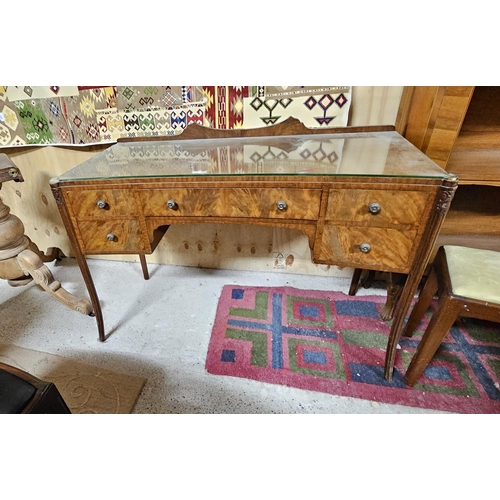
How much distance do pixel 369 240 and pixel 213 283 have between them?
1021 millimetres

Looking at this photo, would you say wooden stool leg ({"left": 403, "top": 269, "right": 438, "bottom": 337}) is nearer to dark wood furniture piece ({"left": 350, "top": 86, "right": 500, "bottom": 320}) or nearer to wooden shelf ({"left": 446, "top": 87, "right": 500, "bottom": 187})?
dark wood furniture piece ({"left": 350, "top": 86, "right": 500, "bottom": 320})

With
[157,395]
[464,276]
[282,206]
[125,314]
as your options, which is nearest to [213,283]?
[125,314]

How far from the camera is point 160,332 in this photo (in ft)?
4.43

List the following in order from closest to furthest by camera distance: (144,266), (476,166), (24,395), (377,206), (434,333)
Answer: (24,395) < (377,206) < (434,333) < (476,166) < (144,266)

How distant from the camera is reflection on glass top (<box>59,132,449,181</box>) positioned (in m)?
0.85

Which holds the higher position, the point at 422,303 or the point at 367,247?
the point at 367,247

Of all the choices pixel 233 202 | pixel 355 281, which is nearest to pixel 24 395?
pixel 233 202

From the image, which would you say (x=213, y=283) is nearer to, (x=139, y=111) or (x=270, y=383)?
(x=270, y=383)

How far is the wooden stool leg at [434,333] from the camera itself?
876 mm

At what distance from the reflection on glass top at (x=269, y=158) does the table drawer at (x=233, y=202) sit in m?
0.06

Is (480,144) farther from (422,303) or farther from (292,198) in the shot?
(292,198)

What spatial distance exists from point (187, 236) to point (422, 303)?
1287 millimetres

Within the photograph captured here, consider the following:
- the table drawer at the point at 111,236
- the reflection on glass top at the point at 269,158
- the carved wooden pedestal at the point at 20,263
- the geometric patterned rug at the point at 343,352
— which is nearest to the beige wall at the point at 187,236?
the geometric patterned rug at the point at 343,352

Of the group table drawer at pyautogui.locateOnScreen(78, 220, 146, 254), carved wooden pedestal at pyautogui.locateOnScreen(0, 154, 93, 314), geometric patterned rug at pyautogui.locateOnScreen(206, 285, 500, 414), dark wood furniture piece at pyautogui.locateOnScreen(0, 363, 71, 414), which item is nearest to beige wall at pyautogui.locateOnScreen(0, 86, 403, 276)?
geometric patterned rug at pyautogui.locateOnScreen(206, 285, 500, 414)
